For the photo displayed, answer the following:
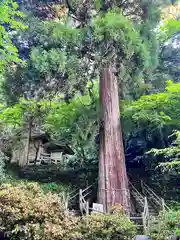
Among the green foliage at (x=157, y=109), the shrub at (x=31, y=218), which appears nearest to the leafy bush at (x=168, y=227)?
the shrub at (x=31, y=218)

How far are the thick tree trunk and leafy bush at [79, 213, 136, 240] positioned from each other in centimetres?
240

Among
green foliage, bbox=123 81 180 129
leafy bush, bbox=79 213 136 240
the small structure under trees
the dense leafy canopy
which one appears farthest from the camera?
the small structure under trees

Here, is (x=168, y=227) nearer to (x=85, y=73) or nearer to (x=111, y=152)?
(x=111, y=152)

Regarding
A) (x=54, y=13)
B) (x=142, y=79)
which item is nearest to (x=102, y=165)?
(x=142, y=79)

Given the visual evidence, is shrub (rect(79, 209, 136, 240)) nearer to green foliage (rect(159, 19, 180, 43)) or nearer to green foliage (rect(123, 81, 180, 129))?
green foliage (rect(123, 81, 180, 129))

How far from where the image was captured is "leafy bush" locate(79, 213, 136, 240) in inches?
249

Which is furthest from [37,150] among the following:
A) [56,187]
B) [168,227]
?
[168,227]

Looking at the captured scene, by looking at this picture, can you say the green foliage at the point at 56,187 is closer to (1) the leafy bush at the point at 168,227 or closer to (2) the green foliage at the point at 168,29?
(1) the leafy bush at the point at 168,227

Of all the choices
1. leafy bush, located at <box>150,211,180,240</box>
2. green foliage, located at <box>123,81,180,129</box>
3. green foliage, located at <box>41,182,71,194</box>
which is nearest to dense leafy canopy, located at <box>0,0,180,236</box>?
green foliage, located at <box>123,81,180,129</box>

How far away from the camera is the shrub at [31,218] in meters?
5.44

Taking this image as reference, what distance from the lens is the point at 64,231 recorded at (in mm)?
5656

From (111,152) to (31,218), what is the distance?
179 inches

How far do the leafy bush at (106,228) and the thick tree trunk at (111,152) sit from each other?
240cm

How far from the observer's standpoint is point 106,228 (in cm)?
644
